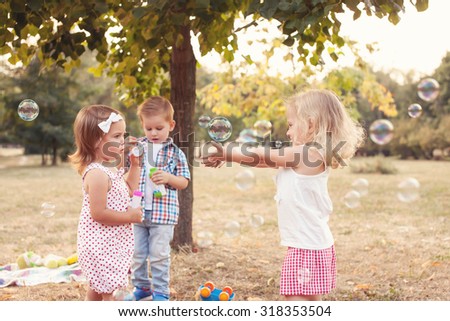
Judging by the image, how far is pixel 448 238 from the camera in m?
7.73

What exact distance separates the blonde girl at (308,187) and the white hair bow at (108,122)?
643mm

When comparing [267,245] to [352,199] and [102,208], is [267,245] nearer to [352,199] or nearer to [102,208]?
[352,199]

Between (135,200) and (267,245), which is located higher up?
(135,200)

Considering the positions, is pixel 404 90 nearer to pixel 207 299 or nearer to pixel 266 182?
pixel 266 182

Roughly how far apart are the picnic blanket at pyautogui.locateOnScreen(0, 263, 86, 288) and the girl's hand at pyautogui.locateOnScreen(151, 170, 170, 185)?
1.73m

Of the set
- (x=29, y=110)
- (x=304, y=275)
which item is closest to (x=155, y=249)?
(x=304, y=275)

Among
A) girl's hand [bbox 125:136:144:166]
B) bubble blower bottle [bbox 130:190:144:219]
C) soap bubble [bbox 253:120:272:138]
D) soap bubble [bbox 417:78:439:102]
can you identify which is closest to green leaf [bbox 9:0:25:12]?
girl's hand [bbox 125:136:144:166]

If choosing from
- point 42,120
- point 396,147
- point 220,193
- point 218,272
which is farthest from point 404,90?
point 218,272

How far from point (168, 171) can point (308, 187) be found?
128 cm

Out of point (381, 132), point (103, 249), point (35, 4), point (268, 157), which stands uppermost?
point (35, 4)

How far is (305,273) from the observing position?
3.35 meters

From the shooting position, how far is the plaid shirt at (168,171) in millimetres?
4234

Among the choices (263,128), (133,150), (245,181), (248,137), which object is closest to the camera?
(133,150)
